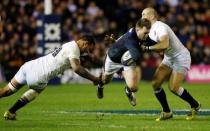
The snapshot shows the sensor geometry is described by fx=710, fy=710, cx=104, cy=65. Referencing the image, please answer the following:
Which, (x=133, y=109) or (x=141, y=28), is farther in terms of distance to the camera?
(x=133, y=109)

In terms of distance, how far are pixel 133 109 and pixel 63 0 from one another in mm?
14429

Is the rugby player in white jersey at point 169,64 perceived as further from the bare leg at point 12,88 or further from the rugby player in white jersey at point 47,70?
the bare leg at point 12,88

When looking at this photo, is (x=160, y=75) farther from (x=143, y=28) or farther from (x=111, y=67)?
(x=111, y=67)

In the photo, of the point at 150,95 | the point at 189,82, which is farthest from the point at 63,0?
the point at 150,95

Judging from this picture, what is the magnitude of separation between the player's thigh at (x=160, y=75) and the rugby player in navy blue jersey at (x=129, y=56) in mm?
475

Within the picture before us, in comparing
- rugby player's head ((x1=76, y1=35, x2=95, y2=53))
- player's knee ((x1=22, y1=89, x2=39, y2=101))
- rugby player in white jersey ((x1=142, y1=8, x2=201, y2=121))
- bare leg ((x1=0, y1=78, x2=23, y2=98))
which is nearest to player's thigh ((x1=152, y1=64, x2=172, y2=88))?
rugby player in white jersey ((x1=142, y1=8, x2=201, y2=121))

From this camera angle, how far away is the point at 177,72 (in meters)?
14.4

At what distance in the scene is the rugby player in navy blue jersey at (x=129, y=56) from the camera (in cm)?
1423

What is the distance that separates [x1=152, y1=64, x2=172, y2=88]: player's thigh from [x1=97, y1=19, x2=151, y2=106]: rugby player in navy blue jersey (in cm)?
48

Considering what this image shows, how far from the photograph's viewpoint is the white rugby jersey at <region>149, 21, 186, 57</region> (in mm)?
14070

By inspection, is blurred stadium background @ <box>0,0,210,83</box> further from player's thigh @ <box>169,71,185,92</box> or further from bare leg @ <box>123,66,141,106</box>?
player's thigh @ <box>169,71,185,92</box>

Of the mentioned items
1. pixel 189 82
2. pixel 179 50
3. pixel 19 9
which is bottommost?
pixel 189 82

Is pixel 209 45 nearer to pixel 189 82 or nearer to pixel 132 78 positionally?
pixel 189 82

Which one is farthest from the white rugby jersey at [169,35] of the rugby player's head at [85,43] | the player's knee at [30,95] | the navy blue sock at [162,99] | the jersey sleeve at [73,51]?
the player's knee at [30,95]
